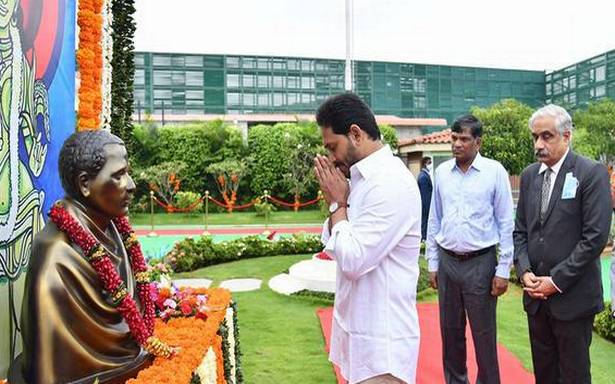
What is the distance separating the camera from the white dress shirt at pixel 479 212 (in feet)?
11.2

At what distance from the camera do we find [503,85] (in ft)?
129

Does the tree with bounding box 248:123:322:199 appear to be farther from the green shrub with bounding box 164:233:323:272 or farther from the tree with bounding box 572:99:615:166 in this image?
the tree with bounding box 572:99:615:166

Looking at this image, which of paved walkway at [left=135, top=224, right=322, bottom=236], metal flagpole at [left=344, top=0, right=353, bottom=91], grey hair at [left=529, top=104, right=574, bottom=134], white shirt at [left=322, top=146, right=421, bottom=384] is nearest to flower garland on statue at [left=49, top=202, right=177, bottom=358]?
white shirt at [left=322, top=146, right=421, bottom=384]

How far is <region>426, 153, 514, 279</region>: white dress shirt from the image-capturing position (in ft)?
11.2

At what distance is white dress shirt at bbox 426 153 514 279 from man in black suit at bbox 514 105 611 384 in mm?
429

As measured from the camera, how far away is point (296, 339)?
5199mm

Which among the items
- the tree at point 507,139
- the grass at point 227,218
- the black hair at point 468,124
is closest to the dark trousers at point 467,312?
the black hair at point 468,124

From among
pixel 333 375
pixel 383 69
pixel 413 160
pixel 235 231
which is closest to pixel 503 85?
pixel 383 69

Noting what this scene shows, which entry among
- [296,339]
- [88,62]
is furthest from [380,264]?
[296,339]

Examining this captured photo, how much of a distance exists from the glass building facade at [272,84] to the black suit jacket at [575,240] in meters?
28.8

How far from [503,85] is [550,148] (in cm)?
3965

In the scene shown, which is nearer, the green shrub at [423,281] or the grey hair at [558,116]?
the grey hair at [558,116]

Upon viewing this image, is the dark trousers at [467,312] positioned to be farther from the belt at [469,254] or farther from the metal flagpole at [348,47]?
the metal flagpole at [348,47]

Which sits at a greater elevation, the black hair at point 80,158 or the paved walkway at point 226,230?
the black hair at point 80,158
